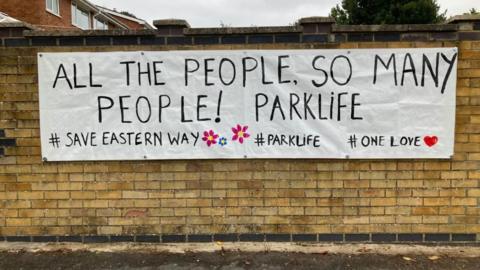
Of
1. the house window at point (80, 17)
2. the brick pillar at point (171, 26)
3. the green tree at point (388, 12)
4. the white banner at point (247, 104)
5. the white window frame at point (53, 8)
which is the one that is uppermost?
the house window at point (80, 17)

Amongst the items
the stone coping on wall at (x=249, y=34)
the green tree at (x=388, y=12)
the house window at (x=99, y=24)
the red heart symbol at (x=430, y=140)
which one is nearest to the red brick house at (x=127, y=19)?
the house window at (x=99, y=24)

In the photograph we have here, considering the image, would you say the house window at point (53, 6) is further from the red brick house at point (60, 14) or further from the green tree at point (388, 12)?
the green tree at point (388, 12)

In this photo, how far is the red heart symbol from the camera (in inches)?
164

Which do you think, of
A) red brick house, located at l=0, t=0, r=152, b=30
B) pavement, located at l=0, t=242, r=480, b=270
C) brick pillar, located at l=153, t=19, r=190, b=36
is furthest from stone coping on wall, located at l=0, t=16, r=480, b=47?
red brick house, located at l=0, t=0, r=152, b=30

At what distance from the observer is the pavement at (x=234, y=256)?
3855 mm

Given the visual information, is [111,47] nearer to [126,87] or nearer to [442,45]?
[126,87]

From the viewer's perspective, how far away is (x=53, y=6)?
75.9ft

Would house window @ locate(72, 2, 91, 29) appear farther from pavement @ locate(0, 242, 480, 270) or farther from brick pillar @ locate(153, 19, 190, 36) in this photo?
pavement @ locate(0, 242, 480, 270)

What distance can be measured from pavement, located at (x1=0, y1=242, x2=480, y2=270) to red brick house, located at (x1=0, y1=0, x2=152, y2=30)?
1161 centimetres

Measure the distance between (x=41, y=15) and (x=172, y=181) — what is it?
19.6 meters

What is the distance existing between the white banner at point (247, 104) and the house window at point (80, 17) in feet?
81.0

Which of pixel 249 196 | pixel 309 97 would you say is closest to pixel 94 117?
pixel 249 196

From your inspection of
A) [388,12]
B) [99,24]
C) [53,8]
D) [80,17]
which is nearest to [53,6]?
[53,8]

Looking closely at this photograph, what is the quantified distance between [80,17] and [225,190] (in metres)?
27.5
